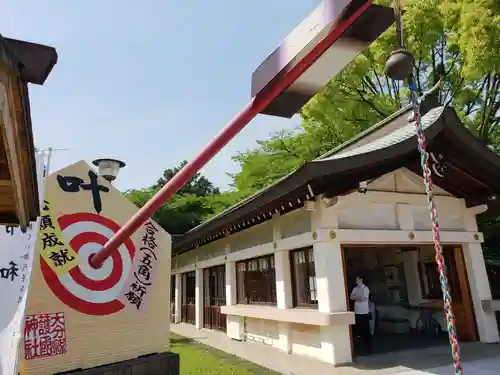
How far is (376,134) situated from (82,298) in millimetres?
6822

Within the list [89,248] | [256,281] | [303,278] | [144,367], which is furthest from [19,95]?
[256,281]

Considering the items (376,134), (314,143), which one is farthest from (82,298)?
(314,143)

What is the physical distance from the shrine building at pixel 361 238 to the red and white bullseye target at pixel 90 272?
3194mm

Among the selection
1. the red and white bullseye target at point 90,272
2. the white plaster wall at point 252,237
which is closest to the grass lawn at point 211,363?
the white plaster wall at point 252,237

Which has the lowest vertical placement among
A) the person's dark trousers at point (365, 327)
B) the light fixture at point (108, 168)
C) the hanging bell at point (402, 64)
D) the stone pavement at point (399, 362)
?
the stone pavement at point (399, 362)

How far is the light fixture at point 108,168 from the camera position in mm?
5625

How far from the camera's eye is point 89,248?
4.75m

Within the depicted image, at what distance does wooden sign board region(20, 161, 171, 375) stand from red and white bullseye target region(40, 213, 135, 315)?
0.04ft

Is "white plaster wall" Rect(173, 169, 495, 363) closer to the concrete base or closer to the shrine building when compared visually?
the shrine building

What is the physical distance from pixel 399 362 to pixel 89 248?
17.5ft

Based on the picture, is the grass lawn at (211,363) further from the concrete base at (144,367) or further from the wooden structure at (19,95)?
the wooden structure at (19,95)

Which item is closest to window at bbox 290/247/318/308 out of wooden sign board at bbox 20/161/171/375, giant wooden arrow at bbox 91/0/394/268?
wooden sign board at bbox 20/161/171/375

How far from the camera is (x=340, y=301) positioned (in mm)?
6926

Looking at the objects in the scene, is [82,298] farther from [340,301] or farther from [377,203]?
[377,203]
